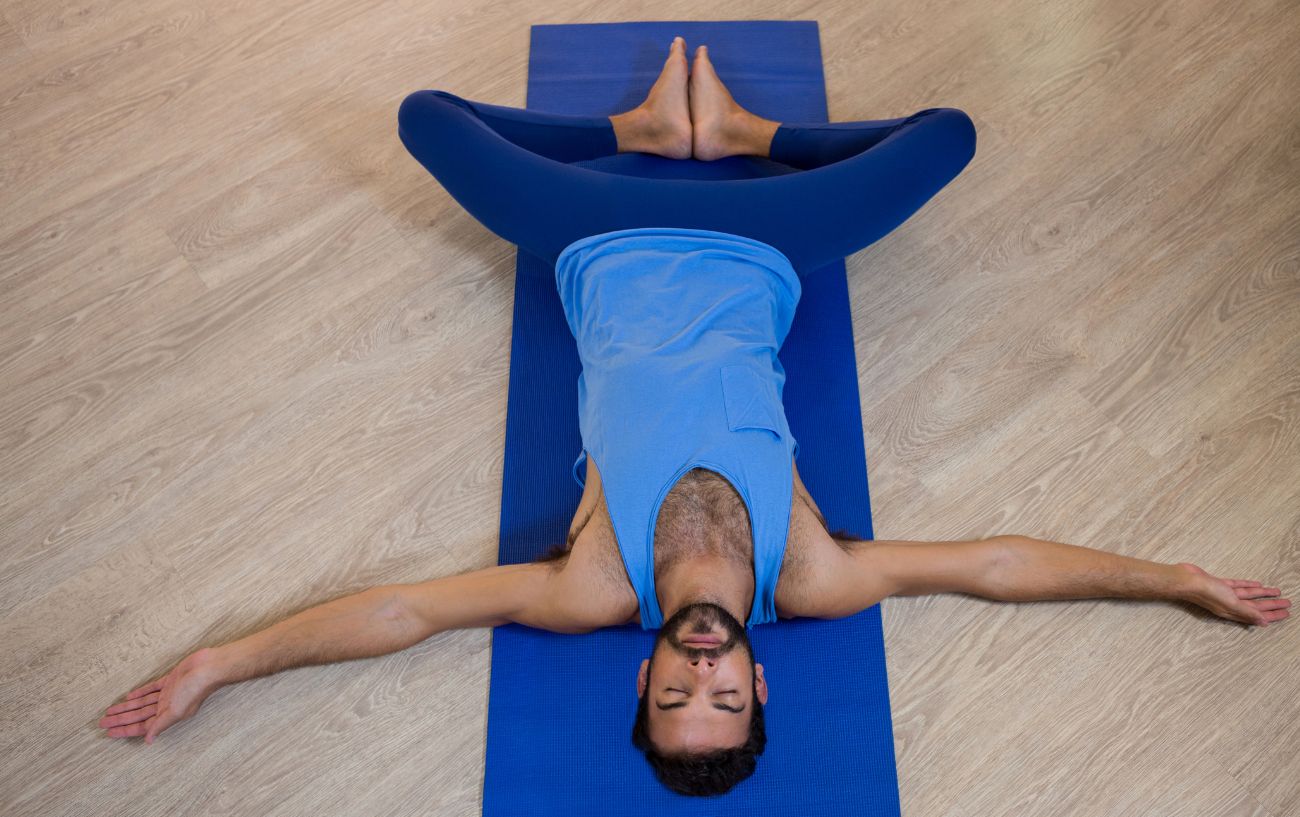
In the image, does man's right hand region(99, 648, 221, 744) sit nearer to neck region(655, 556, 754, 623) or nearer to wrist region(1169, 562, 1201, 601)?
neck region(655, 556, 754, 623)

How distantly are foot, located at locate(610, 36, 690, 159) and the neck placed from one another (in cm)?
111

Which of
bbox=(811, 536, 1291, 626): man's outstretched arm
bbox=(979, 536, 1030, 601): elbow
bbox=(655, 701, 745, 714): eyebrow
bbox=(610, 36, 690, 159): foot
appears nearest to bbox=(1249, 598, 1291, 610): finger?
bbox=(811, 536, 1291, 626): man's outstretched arm

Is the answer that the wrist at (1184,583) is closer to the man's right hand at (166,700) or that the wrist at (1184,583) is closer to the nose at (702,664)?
the nose at (702,664)

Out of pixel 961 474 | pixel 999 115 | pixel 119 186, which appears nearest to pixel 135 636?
pixel 119 186

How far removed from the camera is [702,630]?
1.49 meters

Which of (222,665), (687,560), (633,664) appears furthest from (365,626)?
(687,560)

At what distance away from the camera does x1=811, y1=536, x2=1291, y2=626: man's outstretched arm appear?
171 centimetres

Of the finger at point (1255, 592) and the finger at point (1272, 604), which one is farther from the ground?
the finger at point (1255, 592)

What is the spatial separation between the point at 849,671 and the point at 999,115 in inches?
61.0

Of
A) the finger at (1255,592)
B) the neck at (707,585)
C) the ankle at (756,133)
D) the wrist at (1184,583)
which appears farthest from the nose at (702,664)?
the ankle at (756,133)

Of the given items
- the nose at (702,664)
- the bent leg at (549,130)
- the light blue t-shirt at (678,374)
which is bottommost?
the nose at (702,664)

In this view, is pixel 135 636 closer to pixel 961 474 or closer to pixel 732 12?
pixel 961 474

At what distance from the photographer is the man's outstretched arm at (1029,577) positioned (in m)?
1.71

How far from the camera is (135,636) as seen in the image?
1.83m
